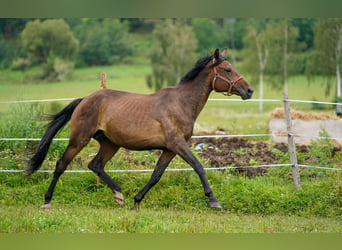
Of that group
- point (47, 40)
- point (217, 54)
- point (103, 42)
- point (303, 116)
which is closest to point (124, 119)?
point (217, 54)

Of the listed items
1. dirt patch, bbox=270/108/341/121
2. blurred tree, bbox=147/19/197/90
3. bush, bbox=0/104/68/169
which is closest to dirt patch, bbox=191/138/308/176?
dirt patch, bbox=270/108/341/121

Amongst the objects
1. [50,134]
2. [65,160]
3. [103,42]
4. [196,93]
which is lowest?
[103,42]

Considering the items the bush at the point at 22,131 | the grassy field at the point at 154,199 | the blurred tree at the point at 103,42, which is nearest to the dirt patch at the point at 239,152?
the grassy field at the point at 154,199

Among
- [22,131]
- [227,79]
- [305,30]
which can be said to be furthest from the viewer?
[305,30]

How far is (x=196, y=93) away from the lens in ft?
26.3

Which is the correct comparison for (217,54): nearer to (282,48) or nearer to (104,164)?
(104,164)

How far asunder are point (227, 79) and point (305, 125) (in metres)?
5.14

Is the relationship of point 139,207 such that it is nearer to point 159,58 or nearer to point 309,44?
point 159,58

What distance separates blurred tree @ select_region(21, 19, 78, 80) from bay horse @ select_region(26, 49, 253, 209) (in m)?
16.6

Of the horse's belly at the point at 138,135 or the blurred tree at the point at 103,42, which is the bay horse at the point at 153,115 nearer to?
the horse's belly at the point at 138,135

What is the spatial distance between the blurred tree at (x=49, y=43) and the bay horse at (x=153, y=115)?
654 inches

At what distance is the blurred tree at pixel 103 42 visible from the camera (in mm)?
36250

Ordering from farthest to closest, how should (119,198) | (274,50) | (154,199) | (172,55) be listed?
(274,50) < (172,55) < (154,199) < (119,198)

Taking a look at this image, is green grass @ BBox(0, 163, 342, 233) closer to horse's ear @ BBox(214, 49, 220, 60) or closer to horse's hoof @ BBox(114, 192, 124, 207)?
horse's hoof @ BBox(114, 192, 124, 207)
